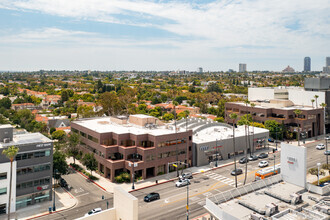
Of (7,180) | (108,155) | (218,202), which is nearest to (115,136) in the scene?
(108,155)

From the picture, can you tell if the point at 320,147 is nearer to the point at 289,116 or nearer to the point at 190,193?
the point at 289,116

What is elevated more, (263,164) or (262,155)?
(262,155)

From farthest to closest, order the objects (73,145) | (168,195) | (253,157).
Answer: (253,157) < (73,145) < (168,195)

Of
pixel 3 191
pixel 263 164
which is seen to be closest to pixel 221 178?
pixel 263 164

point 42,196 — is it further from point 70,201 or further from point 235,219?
point 235,219

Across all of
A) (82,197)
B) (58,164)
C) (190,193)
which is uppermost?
(58,164)

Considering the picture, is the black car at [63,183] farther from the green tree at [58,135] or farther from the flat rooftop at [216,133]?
the green tree at [58,135]
